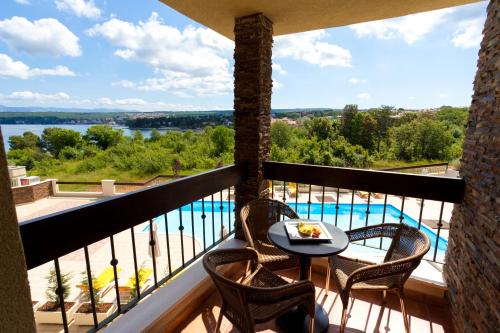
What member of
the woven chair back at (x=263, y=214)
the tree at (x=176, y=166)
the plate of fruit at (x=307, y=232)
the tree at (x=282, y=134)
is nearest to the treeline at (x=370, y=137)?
the tree at (x=282, y=134)

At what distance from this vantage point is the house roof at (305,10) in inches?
102

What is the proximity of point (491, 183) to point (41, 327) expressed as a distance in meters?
7.24

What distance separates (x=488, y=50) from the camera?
197 cm

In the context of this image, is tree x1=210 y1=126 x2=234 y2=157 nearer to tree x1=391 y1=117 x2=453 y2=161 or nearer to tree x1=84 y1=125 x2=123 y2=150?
tree x1=84 y1=125 x2=123 y2=150

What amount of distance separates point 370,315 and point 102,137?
89.7 ft

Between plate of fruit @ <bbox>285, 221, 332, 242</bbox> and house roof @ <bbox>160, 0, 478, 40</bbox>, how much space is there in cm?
218

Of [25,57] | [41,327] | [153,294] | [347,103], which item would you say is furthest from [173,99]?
[153,294]

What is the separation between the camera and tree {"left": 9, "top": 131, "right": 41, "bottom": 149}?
19.9 m

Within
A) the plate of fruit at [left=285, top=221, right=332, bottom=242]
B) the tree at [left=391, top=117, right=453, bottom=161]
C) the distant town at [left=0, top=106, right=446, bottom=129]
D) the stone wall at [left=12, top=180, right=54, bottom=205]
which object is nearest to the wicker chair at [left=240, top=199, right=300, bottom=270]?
the plate of fruit at [left=285, top=221, right=332, bottom=242]

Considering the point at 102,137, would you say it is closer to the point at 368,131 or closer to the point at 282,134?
the point at 282,134

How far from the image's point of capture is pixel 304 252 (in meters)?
1.80

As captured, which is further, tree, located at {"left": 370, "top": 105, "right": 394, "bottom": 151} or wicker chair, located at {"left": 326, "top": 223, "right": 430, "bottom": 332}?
tree, located at {"left": 370, "top": 105, "right": 394, "bottom": 151}

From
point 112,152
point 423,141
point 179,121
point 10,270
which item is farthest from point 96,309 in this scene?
point 423,141

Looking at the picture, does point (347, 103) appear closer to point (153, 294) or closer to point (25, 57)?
point (153, 294)
